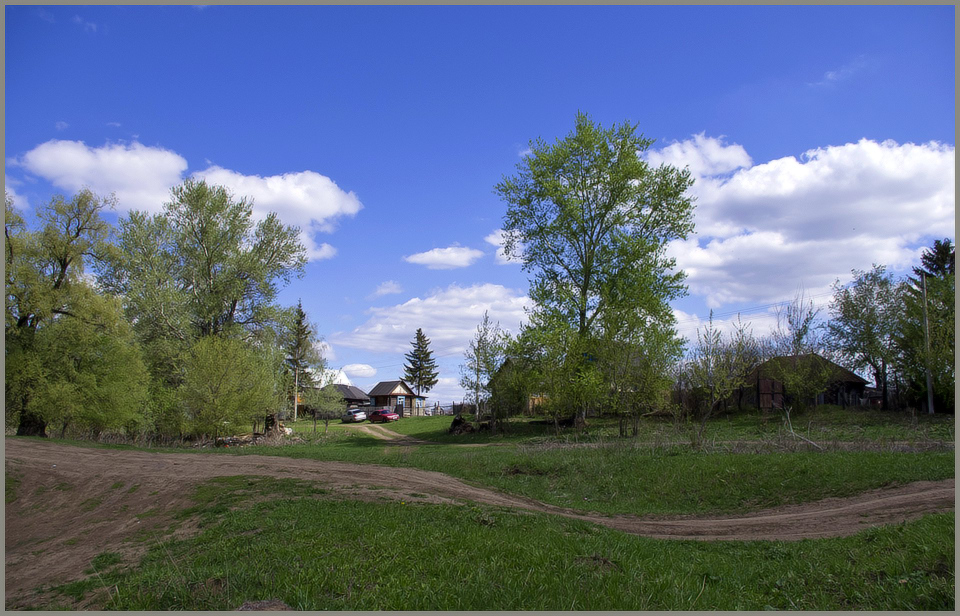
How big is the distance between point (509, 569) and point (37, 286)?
29.6m

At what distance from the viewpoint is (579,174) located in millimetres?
32125

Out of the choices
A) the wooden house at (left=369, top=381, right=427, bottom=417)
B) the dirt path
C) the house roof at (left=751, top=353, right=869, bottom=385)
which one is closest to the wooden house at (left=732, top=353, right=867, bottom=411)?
the house roof at (left=751, top=353, right=869, bottom=385)

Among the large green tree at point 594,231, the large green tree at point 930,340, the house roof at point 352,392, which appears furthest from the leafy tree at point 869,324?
the house roof at point 352,392

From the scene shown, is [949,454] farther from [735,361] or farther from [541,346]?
[541,346]

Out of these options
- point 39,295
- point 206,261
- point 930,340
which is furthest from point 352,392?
point 930,340

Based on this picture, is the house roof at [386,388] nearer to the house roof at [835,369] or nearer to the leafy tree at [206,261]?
the leafy tree at [206,261]

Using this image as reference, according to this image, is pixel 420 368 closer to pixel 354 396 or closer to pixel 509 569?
pixel 354 396

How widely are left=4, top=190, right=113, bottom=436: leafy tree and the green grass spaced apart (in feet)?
77.7

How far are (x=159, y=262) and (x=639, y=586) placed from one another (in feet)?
112

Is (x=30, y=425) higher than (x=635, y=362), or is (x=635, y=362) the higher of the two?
(x=635, y=362)

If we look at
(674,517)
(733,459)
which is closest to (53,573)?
(674,517)

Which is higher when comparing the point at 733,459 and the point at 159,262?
the point at 159,262

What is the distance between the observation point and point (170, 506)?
1187 cm

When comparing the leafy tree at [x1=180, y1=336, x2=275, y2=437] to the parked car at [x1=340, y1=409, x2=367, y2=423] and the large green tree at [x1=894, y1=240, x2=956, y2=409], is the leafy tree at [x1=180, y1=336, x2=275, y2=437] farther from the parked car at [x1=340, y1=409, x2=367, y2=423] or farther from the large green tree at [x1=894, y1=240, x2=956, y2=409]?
the large green tree at [x1=894, y1=240, x2=956, y2=409]
